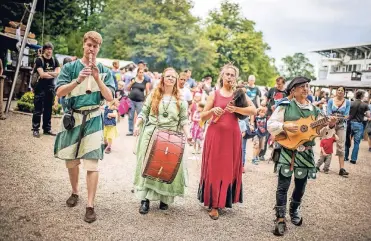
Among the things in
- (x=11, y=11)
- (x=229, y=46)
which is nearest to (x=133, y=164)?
(x=11, y=11)

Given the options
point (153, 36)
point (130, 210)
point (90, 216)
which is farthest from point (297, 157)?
point (153, 36)

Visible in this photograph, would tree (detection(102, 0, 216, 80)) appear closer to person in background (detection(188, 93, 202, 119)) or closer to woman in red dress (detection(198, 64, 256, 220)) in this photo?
person in background (detection(188, 93, 202, 119))

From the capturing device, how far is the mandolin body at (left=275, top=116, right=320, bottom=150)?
12.8 feet

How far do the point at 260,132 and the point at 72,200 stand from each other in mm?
5224

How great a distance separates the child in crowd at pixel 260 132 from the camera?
7844 millimetres

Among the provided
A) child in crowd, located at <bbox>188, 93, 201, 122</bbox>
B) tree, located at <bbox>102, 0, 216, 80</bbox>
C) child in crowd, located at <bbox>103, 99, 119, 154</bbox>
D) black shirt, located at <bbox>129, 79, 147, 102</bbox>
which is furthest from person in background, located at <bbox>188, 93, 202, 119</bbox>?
tree, located at <bbox>102, 0, 216, 80</bbox>

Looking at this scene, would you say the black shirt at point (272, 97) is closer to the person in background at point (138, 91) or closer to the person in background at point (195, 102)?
the person in background at point (195, 102)

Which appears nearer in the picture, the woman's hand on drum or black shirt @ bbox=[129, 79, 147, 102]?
the woman's hand on drum

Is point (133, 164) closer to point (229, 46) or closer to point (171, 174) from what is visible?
point (171, 174)

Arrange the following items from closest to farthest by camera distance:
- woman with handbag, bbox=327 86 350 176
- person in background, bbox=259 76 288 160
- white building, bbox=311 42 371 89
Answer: woman with handbag, bbox=327 86 350 176
person in background, bbox=259 76 288 160
white building, bbox=311 42 371 89

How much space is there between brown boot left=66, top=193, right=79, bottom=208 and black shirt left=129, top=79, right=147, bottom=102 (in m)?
5.77

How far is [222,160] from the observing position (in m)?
4.28

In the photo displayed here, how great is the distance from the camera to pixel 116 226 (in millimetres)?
3559

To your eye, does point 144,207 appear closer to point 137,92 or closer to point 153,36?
point 137,92
